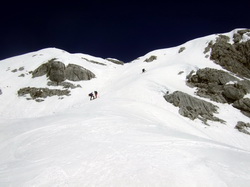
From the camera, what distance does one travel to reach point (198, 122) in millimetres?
25219

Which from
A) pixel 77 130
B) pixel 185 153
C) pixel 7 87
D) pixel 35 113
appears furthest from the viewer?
pixel 7 87

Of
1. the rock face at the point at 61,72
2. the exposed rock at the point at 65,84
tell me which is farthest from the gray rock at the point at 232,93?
the rock face at the point at 61,72

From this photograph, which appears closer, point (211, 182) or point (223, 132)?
point (211, 182)

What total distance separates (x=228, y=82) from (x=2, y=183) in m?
38.3

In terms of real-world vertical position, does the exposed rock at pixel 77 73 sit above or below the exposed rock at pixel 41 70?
below

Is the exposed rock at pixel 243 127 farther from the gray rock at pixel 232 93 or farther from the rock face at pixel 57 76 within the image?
the rock face at pixel 57 76

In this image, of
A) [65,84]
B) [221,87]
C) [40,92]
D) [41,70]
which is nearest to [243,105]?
[221,87]

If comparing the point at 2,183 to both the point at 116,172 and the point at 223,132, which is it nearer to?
the point at 116,172

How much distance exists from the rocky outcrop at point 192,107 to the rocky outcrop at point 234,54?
1696 centimetres

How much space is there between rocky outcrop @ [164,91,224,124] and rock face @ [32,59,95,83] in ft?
71.6

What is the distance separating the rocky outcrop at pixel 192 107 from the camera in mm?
26531

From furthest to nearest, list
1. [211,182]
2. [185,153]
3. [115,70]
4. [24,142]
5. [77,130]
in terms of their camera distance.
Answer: [115,70]
[77,130]
[24,142]
[185,153]
[211,182]

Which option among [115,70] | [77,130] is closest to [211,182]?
[77,130]

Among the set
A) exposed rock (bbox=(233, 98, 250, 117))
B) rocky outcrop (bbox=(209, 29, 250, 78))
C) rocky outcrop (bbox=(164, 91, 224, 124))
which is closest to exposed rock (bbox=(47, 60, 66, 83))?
rocky outcrop (bbox=(164, 91, 224, 124))
